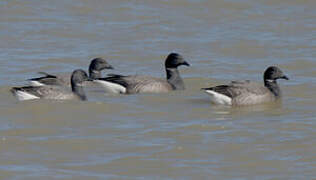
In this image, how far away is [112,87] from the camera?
18156mm

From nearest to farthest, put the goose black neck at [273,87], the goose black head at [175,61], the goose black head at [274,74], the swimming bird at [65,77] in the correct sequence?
the goose black neck at [273,87]
the goose black head at [274,74]
the swimming bird at [65,77]
the goose black head at [175,61]

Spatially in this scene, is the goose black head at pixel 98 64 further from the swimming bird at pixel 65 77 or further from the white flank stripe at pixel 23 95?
the white flank stripe at pixel 23 95

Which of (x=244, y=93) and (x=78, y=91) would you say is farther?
(x=78, y=91)

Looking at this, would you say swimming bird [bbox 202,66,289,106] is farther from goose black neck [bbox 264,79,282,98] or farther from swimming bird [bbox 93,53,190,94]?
swimming bird [bbox 93,53,190,94]

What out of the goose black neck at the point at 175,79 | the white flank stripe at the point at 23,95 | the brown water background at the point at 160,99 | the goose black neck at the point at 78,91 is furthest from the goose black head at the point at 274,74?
the white flank stripe at the point at 23,95

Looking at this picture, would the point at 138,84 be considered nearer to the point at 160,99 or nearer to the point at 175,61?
the point at 160,99

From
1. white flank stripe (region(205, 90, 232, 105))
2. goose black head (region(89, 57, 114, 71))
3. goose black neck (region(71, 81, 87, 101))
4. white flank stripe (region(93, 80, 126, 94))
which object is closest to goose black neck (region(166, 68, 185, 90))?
white flank stripe (region(93, 80, 126, 94))

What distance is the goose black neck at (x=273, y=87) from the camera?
17047 mm

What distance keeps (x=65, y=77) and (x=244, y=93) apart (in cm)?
376

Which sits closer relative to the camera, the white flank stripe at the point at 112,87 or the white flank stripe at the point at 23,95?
the white flank stripe at the point at 23,95

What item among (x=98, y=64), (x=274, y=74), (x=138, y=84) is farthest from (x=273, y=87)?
(x=98, y=64)

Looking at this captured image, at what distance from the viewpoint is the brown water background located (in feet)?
41.2

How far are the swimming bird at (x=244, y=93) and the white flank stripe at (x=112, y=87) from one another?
1.93 metres

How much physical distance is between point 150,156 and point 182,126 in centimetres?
184
